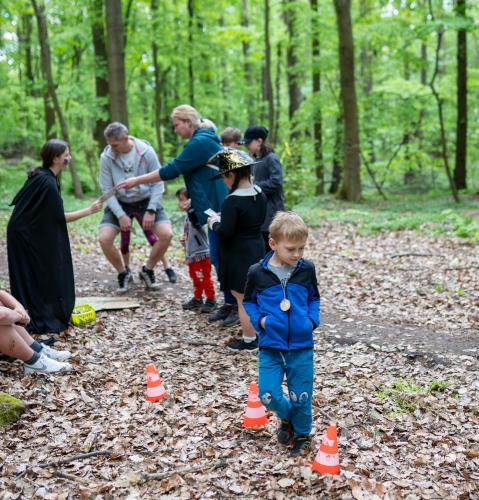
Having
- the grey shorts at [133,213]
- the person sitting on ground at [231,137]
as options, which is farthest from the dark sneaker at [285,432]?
the grey shorts at [133,213]

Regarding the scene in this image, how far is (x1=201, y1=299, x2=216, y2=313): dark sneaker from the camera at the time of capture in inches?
278

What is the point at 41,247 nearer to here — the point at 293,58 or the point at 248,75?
the point at 293,58

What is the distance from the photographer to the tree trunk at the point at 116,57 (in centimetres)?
1198

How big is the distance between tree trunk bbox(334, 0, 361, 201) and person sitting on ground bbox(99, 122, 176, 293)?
1027 cm

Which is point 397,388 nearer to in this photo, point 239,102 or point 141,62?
point 141,62

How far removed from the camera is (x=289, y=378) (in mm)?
3643

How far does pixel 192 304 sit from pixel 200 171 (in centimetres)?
191

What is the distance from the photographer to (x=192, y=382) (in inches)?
200

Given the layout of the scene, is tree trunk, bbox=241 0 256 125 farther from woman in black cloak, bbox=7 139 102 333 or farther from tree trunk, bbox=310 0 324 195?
woman in black cloak, bbox=7 139 102 333

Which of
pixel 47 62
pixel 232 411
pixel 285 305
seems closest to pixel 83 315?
pixel 232 411

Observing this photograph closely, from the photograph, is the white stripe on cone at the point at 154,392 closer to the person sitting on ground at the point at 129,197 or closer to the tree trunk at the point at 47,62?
the person sitting on ground at the point at 129,197

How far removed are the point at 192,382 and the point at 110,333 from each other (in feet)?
5.41

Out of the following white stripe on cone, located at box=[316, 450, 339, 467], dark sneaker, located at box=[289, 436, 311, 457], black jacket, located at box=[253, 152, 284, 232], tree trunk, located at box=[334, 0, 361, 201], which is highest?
tree trunk, located at box=[334, 0, 361, 201]

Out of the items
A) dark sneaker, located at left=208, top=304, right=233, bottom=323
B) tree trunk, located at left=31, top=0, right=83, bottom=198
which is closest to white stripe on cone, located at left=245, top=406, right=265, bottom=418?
dark sneaker, located at left=208, top=304, right=233, bottom=323
